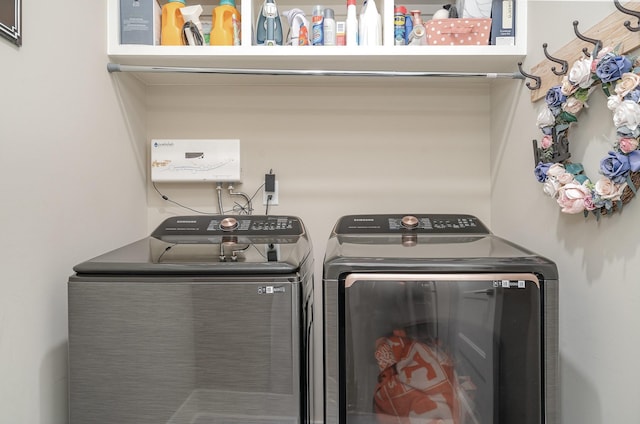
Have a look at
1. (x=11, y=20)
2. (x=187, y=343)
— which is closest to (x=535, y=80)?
(x=187, y=343)

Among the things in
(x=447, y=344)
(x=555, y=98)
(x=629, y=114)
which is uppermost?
(x=555, y=98)

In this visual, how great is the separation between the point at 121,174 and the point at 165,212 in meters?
0.34

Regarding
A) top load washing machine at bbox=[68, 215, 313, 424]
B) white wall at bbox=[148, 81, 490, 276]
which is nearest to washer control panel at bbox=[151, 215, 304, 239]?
white wall at bbox=[148, 81, 490, 276]

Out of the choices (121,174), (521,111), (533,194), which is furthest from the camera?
(121,174)

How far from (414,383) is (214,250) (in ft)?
2.36

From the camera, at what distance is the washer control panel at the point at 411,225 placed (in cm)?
159

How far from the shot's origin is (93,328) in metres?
1.10

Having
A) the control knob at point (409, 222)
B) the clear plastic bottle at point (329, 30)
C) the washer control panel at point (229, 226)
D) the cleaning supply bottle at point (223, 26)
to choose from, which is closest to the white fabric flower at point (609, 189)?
the control knob at point (409, 222)

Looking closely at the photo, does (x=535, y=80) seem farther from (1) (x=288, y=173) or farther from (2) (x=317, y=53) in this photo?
(1) (x=288, y=173)

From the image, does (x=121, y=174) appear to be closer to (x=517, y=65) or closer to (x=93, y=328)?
(x=93, y=328)

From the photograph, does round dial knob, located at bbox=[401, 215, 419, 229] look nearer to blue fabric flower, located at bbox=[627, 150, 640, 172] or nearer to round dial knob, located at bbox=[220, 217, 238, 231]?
round dial knob, located at bbox=[220, 217, 238, 231]

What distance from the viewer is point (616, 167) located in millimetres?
965

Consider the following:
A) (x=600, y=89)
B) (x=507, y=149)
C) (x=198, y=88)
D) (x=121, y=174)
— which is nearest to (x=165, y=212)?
(x=121, y=174)

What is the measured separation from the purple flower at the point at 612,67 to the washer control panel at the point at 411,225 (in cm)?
72
